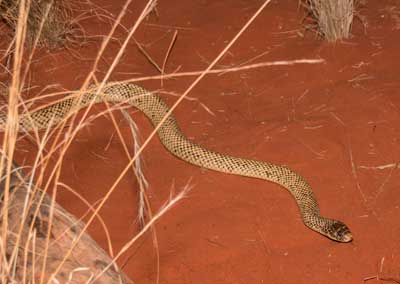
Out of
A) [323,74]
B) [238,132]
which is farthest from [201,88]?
[323,74]

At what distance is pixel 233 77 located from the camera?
18.6 ft

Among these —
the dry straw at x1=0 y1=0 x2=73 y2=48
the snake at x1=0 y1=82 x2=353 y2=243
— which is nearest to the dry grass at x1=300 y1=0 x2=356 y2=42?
the snake at x1=0 y1=82 x2=353 y2=243

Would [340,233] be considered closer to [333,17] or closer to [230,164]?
[230,164]

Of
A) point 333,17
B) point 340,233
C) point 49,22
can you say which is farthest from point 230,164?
point 49,22

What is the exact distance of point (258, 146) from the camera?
4.88m

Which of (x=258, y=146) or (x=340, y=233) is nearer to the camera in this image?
(x=340, y=233)

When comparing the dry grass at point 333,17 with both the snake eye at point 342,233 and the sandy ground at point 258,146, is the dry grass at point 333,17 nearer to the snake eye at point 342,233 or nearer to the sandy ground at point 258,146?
the sandy ground at point 258,146

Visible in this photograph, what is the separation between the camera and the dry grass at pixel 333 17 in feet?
18.6

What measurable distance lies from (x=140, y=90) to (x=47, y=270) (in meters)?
3.22

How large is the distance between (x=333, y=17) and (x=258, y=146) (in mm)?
1616

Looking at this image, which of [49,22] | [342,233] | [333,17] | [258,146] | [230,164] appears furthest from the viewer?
[49,22]

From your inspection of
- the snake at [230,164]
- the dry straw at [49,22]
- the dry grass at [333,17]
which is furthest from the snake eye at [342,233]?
the dry straw at [49,22]

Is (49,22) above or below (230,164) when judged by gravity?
above

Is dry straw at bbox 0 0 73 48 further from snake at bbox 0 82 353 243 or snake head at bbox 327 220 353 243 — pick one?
snake head at bbox 327 220 353 243
